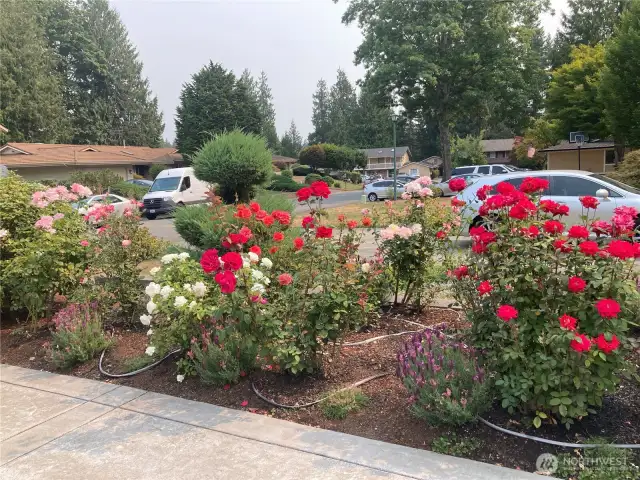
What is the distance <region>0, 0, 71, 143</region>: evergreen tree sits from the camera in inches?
1606

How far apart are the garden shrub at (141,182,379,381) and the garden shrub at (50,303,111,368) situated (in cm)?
81

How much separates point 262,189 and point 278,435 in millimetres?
4010

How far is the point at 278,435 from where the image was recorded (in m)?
3.17

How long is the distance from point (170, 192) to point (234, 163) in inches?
705

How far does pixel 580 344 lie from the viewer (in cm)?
251

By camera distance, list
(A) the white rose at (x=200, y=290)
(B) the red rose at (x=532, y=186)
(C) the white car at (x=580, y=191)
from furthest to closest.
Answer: (C) the white car at (x=580, y=191) < (A) the white rose at (x=200, y=290) < (B) the red rose at (x=532, y=186)

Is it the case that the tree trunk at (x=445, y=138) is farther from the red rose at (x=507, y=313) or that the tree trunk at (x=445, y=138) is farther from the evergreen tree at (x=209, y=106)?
the red rose at (x=507, y=313)

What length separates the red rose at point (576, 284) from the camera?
2.61 metres

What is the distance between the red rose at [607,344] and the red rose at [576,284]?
26cm

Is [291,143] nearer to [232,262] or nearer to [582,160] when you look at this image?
[582,160]

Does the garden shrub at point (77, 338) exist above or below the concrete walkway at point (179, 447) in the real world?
above

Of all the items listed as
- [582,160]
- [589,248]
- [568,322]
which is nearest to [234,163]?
[589,248]

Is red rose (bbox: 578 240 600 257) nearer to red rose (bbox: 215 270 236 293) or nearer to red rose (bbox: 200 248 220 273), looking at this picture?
red rose (bbox: 215 270 236 293)

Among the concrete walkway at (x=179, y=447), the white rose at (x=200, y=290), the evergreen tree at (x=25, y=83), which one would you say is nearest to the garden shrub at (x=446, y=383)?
the concrete walkway at (x=179, y=447)
